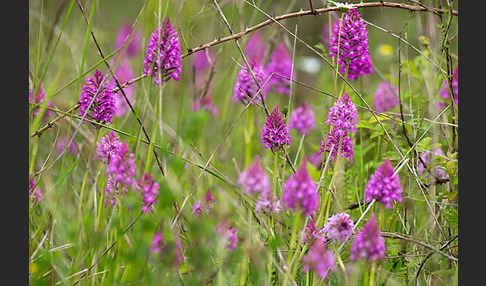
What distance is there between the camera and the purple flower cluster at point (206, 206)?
159 centimetres

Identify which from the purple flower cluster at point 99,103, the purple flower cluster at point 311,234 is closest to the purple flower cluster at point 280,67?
the purple flower cluster at point 99,103

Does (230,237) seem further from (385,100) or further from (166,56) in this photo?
(385,100)

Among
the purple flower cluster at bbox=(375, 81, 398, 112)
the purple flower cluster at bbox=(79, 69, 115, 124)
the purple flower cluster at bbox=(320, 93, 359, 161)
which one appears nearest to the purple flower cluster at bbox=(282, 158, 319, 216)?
the purple flower cluster at bbox=(320, 93, 359, 161)

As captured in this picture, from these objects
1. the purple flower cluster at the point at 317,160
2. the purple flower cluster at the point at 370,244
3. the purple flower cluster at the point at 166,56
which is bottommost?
the purple flower cluster at the point at 370,244

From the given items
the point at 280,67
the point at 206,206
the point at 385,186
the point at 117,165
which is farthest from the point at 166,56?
the point at 280,67

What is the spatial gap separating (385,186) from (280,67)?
1.66 m

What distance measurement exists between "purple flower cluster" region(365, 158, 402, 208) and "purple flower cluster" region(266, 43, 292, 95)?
1.55m

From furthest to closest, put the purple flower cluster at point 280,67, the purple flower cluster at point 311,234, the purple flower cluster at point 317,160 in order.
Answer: the purple flower cluster at point 280,67, the purple flower cluster at point 317,160, the purple flower cluster at point 311,234

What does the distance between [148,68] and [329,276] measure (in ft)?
2.78

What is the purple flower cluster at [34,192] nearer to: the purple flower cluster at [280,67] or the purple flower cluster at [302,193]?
the purple flower cluster at [302,193]

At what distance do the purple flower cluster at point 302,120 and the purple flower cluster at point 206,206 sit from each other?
84 cm

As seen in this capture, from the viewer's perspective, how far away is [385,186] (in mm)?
1315

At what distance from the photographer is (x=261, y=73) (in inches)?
81.0

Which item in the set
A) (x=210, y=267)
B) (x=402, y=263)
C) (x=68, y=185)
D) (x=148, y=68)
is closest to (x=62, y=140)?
(x=68, y=185)
